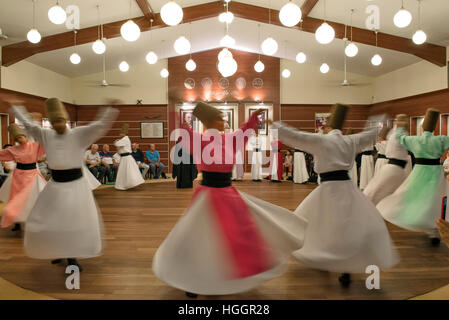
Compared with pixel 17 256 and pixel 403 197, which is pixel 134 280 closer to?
pixel 17 256

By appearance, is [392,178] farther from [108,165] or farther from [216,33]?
[216,33]

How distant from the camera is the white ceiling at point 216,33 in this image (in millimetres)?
6051

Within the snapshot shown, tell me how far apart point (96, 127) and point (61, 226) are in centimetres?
88

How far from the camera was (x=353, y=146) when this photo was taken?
2.53 meters

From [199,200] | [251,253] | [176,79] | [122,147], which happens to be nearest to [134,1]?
[122,147]

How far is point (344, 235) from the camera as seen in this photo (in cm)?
230

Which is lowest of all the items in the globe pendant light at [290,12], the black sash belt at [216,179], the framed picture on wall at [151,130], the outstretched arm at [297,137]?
the black sash belt at [216,179]

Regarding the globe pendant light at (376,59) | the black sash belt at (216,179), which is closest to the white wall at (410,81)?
the globe pendant light at (376,59)

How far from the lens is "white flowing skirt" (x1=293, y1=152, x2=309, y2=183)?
876cm

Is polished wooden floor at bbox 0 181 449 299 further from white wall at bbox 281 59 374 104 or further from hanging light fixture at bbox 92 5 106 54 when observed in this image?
white wall at bbox 281 59 374 104

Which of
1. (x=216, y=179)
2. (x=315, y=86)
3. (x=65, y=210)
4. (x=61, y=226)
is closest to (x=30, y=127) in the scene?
(x=65, y=210)

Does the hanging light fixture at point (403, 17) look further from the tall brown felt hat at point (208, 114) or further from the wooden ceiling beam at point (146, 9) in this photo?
the wooden ceiling beam at point (146, 9)

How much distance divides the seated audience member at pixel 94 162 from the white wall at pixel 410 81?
9483mm
